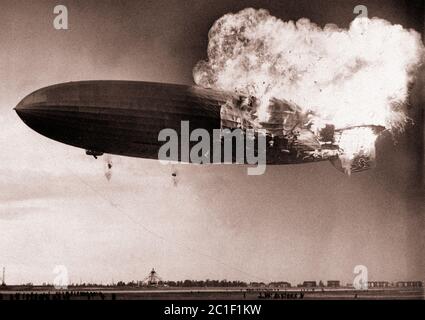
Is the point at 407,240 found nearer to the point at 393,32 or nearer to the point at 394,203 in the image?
the point at 394,203

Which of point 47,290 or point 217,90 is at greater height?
point 217,90

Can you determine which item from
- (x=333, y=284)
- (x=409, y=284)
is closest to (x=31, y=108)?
(x=333, y=284)

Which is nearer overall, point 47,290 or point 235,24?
point 47,290

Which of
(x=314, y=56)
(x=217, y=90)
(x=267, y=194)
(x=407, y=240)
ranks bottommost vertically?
(x=407, y=240)

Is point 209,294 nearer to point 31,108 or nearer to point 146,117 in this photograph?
point 146,117

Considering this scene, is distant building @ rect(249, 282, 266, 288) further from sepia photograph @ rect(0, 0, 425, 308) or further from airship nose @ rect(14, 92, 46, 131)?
airship nose @ rect(14, 92, 46, 131)

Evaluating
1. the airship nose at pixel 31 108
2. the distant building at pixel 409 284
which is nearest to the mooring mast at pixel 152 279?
the airship nose at pixel 31 108

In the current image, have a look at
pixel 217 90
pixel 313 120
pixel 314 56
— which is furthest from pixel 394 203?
pixel 217 90
